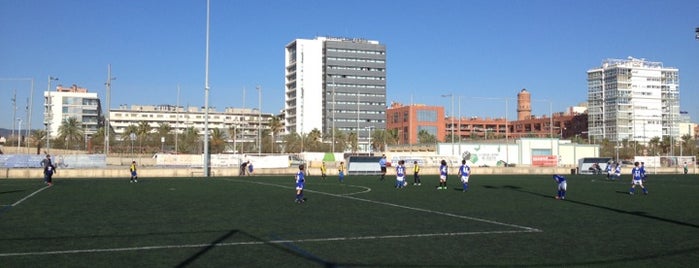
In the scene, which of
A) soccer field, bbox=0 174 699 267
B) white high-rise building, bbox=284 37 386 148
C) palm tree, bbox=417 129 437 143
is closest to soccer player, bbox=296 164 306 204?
soccer field, bbox=0 174 699 267

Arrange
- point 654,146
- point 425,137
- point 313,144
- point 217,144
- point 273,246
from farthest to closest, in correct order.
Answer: point 425,137 < point 654,146 < point 313,144 < point 217,144 < point 273,246

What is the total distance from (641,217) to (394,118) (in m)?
162

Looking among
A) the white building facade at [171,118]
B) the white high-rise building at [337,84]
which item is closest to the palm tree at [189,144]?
the white high-rise building at [337,84]

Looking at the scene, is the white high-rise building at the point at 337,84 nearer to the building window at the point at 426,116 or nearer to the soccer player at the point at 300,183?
the building window at the point at 426,116

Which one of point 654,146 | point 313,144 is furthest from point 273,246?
point 654,146

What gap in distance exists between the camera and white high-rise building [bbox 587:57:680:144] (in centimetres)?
17300

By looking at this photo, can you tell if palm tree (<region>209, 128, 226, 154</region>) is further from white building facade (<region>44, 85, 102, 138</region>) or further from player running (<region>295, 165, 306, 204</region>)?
player running (<region>295, 165, 306, 204</region>)

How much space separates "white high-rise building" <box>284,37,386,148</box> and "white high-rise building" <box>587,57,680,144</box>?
63.4 metres

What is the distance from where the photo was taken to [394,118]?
180500 millimetres

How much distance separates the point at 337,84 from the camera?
16800 centimetres

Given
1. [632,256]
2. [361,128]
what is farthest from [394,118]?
[632,256]

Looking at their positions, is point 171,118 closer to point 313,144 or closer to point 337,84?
point 337,84

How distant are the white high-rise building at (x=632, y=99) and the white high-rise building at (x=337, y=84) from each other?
208 feet

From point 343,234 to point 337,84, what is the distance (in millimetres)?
154551
